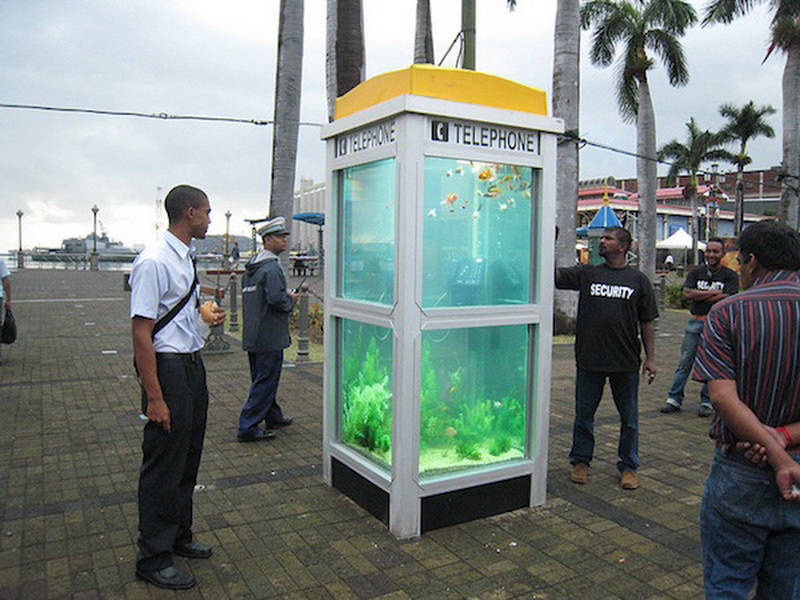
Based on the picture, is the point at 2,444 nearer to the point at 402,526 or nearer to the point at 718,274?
the point at 402,526

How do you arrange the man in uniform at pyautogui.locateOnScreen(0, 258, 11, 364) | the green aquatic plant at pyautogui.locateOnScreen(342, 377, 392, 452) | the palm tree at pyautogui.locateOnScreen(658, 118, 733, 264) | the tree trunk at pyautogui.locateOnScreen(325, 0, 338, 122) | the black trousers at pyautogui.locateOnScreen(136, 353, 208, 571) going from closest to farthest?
the black trousers at pyautogui.locateOnScreen(136, 353, 208, 571), the green aquatic plant at pyautogui.locateOnScreen(342, 377, 392, 452), the man in uniform at pyautogui.locateOnScreen(0, 258, 11, 364), the tree trunk at pyautogui.locateOnScreen(325, 0, 338, 122), the palm tree at pyautogui.locateOnScreen(658, 118, 733, 264)

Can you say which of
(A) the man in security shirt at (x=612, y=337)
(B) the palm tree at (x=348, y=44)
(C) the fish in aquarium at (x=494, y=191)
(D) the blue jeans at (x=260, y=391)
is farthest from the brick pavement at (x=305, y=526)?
(B) the palm tree at (x=348, y=44)

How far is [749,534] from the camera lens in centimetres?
241

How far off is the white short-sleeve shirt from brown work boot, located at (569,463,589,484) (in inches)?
121

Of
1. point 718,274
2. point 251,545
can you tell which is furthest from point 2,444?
point 718,274

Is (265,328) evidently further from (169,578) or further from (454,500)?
(169,578)

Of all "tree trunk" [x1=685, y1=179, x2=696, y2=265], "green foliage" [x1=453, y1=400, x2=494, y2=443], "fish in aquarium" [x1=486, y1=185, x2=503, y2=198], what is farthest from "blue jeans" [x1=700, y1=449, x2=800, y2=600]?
"tree trunk" [x1=685, y1=179, x2=696, y2=265]

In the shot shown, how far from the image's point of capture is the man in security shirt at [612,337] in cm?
493

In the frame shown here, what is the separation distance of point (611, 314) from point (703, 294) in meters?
2.67

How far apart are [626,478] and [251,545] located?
9.23 ft

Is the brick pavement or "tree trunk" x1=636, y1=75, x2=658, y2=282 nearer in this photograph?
the brick pavement

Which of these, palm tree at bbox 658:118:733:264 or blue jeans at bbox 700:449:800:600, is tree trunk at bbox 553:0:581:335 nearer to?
blue jeans at bbox 700:449:800:600

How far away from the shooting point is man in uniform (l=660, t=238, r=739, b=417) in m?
7.09

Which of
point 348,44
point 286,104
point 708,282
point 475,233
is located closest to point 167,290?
point 475,233
